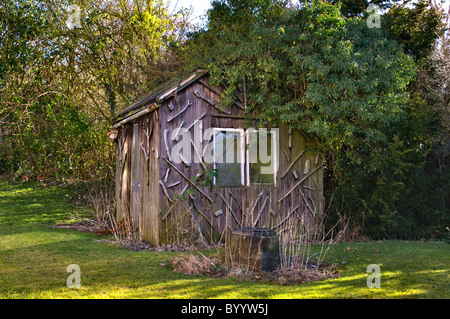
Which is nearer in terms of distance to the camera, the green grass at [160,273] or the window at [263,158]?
the green grass at [160,273]

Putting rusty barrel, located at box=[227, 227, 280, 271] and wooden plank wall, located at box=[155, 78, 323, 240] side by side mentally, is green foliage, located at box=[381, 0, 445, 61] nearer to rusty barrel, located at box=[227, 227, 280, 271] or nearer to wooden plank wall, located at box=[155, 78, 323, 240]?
wooden plank wall, located at box=[155, 78, 323, 240]

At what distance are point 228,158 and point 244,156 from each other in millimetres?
398

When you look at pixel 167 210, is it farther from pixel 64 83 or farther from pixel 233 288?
pixel 64 83

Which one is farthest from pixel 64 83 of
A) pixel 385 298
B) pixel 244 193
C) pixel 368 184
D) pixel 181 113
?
pixel 385 298

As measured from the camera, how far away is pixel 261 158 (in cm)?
1050

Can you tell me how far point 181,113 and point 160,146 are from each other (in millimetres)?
880

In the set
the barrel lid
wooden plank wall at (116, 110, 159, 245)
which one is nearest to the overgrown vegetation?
wooden plank wall at (116, 110, 159, 245)

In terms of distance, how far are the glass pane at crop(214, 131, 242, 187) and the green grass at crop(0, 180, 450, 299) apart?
7.89 feet

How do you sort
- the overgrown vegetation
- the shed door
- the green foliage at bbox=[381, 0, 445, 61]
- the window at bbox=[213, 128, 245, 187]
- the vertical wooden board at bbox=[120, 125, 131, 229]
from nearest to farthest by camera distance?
the overgrown vegetation, the window at bbox=[213, 128, 245, 187], the shed door, the vertical wooden board at bbox=[120, 125, 131, 229], the green foliage at bbox=[381, 0, 445, 61]

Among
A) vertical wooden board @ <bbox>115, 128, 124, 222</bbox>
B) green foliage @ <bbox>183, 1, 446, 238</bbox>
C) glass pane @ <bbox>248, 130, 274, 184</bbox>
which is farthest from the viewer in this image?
vertical wooden board @ <bbox>115, 128, 124, 222</bbox>

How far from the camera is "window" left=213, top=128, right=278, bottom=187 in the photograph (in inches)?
390

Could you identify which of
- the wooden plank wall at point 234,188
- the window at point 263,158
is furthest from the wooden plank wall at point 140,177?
the window at point 263,158

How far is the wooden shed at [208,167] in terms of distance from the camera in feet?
30.8

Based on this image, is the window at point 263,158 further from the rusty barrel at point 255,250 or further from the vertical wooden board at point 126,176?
the rusty barrel at point 255,250
